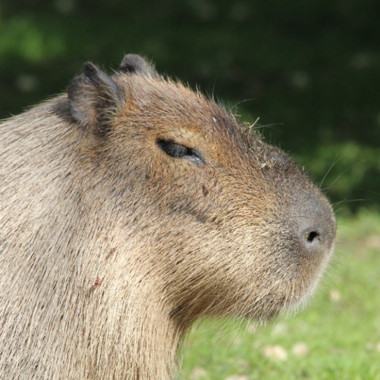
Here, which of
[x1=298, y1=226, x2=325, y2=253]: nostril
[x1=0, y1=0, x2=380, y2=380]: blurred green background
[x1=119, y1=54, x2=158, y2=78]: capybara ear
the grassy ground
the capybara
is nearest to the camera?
the capybara

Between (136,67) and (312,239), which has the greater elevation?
(136,67)

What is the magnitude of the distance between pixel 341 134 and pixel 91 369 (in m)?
5.95

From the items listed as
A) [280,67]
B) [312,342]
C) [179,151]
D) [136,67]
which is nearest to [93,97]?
[179,151]

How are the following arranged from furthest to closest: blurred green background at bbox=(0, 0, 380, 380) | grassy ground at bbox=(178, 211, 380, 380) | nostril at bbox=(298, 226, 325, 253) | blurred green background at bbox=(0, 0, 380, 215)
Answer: blurred green background at bbox=(0, 0, 380, 215)
blurred green background at bbox=(0, 0, 380, 380)
grassy ground at bbox=(178, 211, 380, 380)
nostril at bbox=(298, 226, 325, 253)

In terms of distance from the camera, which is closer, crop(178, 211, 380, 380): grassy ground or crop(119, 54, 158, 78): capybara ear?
crop(119, 54, 158, 78): capybara ear

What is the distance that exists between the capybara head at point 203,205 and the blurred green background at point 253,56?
14.5 ft

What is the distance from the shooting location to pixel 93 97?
10.8 ft

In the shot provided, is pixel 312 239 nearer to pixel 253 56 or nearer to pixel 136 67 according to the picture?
pixel 136 67

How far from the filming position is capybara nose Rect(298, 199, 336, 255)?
328 centimetres

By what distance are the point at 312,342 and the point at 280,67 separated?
525cm

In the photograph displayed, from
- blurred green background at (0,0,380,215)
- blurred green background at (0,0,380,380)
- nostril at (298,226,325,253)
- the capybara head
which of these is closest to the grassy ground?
blurred green background at (0,0,380,380)

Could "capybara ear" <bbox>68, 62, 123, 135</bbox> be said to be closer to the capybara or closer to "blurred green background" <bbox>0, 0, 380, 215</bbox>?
the capybara

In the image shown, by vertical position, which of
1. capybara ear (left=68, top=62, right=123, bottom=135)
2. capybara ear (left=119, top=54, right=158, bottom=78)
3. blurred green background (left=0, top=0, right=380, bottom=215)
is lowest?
blurred green background (left=0, top=0, right=380, bottom=215)

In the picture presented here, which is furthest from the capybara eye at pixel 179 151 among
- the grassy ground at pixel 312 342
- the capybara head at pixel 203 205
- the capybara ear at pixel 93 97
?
the grassy ground at pixel 312 342
